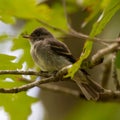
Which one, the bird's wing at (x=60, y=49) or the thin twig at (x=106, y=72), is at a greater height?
the bird's wing at (x=60, y=49)

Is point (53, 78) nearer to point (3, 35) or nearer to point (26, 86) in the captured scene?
point (26, 86)

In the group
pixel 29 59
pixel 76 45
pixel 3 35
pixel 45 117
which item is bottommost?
pixel 45 117

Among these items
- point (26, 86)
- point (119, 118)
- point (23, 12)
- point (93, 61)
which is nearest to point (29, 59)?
point (23, 12)

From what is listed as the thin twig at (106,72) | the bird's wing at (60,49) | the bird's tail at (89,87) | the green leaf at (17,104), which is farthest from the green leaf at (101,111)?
the bird's wing at (60,49)

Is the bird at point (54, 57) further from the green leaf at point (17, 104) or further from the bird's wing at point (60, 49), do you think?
the green leaf at point (17, 104)

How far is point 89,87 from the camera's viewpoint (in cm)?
396

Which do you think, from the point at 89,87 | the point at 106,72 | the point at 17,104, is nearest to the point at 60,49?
the point at 106,72

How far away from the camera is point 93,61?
2.29 metres

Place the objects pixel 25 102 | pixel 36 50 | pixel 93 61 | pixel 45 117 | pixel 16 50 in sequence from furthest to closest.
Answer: pixel 45 117 → pixel 36 50 → pixel 16 50 → pixel 25 102 → pixel 93 61

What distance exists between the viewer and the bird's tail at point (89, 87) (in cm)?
355

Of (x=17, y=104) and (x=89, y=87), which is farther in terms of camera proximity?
(x=89, y=87)

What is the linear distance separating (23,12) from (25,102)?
70cm

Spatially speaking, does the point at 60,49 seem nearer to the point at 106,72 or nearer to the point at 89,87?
the point at 106,72

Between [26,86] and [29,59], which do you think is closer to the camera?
[26,86]
